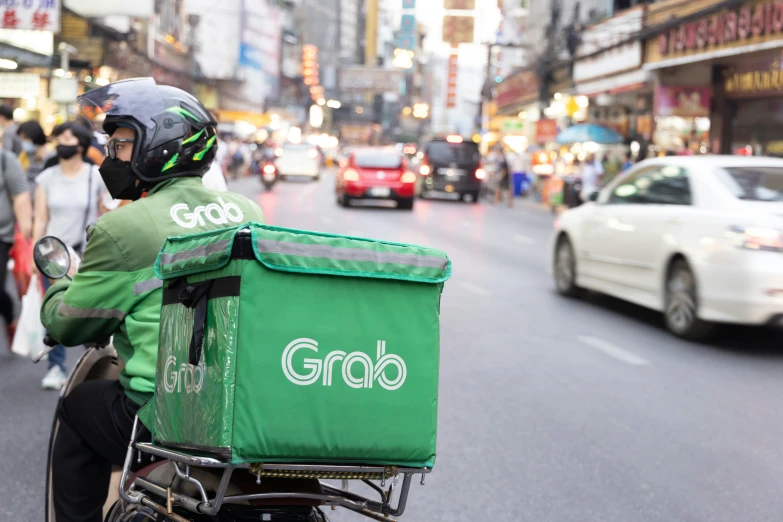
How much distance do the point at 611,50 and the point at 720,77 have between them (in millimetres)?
6154

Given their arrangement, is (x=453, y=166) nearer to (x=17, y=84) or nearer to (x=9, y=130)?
(x=17, y=84)

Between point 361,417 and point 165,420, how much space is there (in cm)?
51

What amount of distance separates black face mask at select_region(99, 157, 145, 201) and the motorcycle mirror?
0.73 feet

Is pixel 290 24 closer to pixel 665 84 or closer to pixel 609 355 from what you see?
pixel 665 84

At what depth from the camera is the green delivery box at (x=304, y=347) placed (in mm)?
2650

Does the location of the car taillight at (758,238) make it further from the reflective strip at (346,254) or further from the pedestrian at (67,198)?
the reflective strip at (346,254)

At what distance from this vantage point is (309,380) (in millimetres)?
2686

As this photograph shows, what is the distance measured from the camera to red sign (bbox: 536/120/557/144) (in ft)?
149

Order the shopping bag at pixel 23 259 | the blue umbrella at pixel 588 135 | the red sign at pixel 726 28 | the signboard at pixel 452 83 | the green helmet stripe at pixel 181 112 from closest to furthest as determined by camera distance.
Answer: the green helmet stripe at pixel 181 112, the shopping bag at pixel 23 259, the red sign at pixel 726 28, the blue umbrella at pixel 588 135, the signboard at pixel 452 83

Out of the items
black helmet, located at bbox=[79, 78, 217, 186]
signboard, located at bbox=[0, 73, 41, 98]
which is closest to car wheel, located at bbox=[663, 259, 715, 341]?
black helmet, located at bbox=[79, 78, 217, 186]

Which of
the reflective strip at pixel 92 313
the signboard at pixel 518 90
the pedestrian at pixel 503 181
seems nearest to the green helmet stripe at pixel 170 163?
the reflective strip at pixel 92 313

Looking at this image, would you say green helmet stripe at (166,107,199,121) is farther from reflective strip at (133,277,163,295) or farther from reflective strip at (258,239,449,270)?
reflective strip at (258,239,449,270)

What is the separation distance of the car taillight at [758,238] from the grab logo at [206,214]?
6800mm

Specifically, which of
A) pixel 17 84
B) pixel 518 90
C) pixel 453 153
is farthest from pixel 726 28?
pixel 518 90
